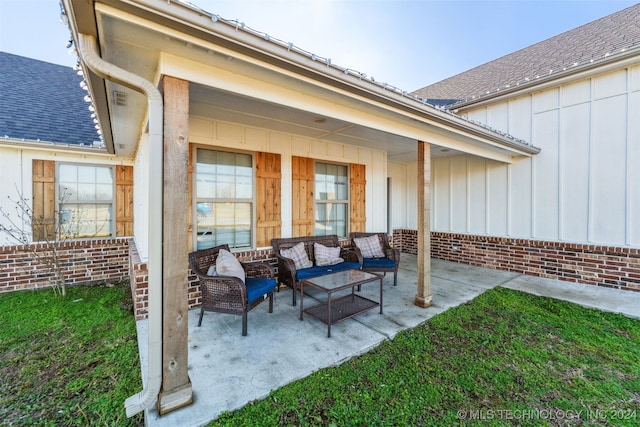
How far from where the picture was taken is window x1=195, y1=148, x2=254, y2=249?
421cm

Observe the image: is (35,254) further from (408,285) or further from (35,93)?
(408,285)

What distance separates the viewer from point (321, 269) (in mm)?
4473

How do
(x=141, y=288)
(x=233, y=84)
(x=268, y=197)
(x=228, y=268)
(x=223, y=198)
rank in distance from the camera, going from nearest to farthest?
(x=233, y=84), (x=228, y=268), (x=141, y=288), (x=223, y=198), (x=268, y=197)

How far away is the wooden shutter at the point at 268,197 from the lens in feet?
15.3

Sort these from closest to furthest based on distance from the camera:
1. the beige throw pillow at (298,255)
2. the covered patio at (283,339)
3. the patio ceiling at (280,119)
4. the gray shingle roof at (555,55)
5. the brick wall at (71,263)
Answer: the covered patio at (283,339)
the patio ceiling at (280,119)
the beige throw pillow at (298,255)
the brick wall at (71,263)
the gray shingle roof at (555,55)

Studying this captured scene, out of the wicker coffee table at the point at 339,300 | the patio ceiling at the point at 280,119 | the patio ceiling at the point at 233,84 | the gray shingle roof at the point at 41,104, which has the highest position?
the gray shingle roof at the point at 41,104

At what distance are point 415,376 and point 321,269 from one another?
224 centimetres

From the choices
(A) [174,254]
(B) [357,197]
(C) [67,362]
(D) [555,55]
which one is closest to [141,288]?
(C) [67,362]

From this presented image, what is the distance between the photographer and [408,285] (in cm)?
515

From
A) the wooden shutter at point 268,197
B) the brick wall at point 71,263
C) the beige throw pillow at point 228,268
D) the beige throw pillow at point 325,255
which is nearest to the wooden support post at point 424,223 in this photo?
the beige throw pillow at point 325,255

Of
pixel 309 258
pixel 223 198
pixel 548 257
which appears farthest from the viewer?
pixel 548 257

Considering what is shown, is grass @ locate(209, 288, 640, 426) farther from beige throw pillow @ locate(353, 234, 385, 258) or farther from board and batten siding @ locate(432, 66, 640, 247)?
board and batten siding @ locate(432, 66, 640, 247)

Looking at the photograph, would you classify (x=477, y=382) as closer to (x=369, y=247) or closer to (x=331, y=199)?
(x=369, y=247)

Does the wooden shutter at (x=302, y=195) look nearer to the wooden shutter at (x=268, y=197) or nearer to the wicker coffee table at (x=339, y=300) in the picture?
the wooden shutter at (x=268, y=197)
